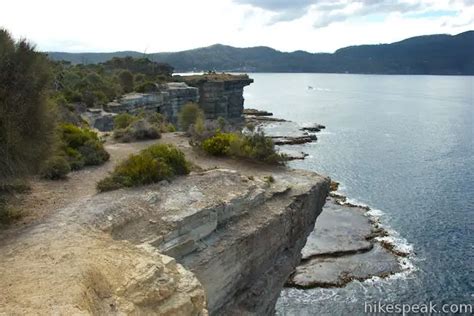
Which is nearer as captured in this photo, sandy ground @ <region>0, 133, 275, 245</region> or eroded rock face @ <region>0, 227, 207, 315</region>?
eroded rock face @ <region>0, 227, 207, 315</region>

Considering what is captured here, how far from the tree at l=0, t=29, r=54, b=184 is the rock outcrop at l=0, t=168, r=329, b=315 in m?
2.06

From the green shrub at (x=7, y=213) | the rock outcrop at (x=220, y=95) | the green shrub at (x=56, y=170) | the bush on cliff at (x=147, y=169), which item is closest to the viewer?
the green shrub at (x=7, y=213)

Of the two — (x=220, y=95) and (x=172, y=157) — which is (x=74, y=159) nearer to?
(x=172, y=157)

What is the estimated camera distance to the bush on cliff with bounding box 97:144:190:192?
17641mm

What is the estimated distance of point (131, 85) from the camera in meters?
67.1

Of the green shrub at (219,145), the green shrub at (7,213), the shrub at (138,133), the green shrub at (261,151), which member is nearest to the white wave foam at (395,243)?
the green shrub at (261,151)

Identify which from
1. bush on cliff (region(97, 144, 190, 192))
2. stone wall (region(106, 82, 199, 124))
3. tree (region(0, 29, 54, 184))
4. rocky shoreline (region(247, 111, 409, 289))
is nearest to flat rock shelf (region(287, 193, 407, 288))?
rocky shoreline (region(247, 111, 409, 289))

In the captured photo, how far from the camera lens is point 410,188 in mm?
46250

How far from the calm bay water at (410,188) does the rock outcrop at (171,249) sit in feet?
26.7

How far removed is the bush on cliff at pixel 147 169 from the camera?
695 inches

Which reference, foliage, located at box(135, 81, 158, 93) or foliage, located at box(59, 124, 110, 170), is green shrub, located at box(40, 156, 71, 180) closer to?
foliage, located at box(59, 124, 110, 170)

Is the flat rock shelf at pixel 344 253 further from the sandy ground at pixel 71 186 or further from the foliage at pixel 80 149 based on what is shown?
the foliage at pixel 80 149

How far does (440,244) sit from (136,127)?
23367 mm

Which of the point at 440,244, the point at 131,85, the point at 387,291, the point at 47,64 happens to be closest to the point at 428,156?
the point at 440,244
